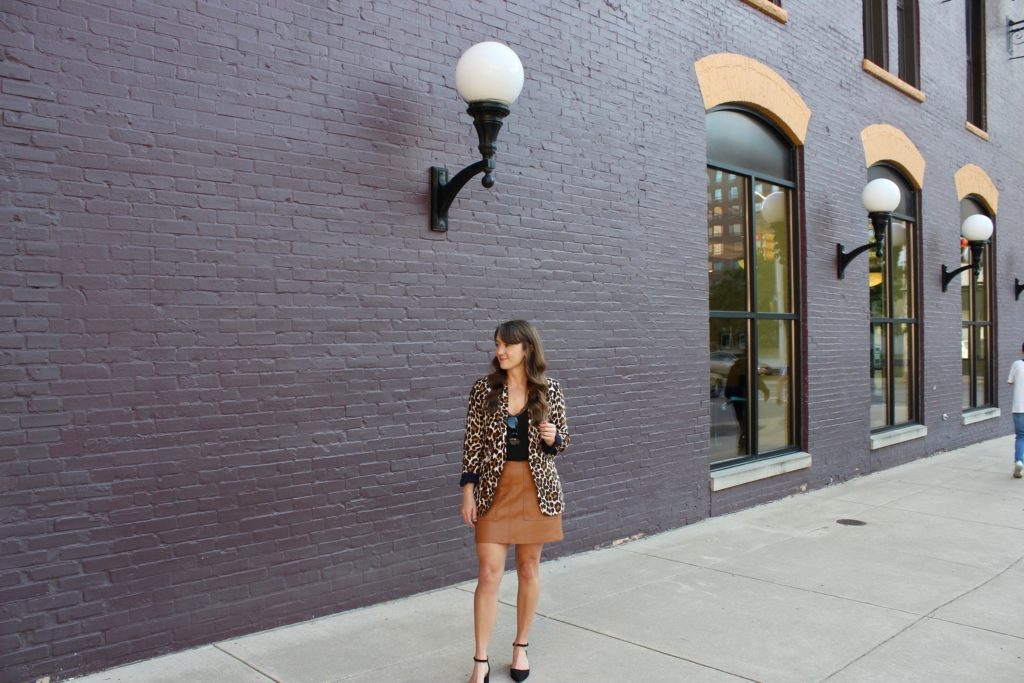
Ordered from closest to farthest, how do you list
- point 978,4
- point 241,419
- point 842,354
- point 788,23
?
1. point 241,419
2. point 788,23
3. point 842,354
4. point 978,4

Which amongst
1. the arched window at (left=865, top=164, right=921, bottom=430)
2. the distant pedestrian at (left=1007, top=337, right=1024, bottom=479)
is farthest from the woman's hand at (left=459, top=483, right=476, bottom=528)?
the distant pedestrian at (left=1007, top=337, right=1024, bottom=479)

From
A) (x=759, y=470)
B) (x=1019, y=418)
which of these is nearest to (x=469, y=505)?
(x=759, y=470)

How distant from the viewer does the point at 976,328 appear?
14.1m

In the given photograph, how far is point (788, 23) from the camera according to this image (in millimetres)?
8883

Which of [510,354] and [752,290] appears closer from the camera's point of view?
[510,354]

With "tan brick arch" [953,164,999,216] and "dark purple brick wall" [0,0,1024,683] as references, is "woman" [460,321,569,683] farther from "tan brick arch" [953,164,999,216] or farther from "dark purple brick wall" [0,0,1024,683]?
"tan brick arch" [953,164,999,216]

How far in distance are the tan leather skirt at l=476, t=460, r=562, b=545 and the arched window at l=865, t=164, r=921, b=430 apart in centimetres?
811

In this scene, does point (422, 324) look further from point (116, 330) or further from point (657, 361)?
point (657, 361)

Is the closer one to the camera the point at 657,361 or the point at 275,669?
the point at 275,669

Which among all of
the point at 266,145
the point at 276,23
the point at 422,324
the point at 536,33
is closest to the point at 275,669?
the point at 422,324

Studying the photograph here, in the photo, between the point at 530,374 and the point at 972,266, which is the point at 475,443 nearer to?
the point at 530,374

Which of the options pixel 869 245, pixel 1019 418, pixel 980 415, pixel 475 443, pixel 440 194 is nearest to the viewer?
pixel 475 443

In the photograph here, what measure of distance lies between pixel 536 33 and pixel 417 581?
13.1ft

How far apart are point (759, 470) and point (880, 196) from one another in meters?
3.62
